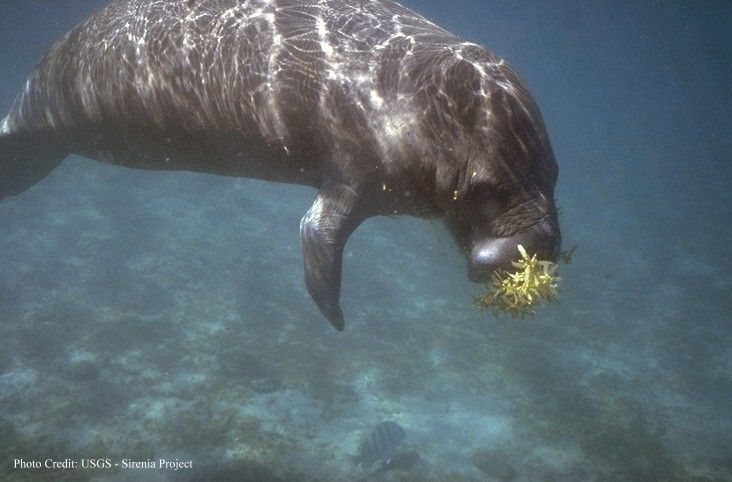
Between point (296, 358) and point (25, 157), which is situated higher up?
point (25, 157)

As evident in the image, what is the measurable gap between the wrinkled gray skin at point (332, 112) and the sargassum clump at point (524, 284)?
0.10 meters

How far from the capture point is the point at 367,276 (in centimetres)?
1595

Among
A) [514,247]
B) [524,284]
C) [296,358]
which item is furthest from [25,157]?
[296,358]

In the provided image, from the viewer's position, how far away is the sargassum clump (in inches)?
133

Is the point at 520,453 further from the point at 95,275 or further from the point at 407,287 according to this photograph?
the point at 95,275

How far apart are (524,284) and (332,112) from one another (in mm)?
1911

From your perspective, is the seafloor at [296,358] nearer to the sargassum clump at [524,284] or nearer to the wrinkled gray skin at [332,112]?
the wrinkled gray skin at [332,112]

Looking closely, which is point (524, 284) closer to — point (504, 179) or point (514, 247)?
point (514, 247)

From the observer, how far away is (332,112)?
3.98 meters

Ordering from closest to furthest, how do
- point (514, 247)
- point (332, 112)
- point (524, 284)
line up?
1. point (524, 284)
2. point (514, 247)
3. point (332, 112)

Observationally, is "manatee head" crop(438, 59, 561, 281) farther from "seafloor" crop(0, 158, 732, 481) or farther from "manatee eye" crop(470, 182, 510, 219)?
"seafloor" crop(0, 158, 732, 481)

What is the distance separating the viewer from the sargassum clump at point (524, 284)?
133 inches

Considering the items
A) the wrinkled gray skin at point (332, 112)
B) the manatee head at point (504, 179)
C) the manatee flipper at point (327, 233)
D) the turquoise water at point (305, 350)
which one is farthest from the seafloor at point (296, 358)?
the manatee head at point (504, 179)

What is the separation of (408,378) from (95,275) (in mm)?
8614
